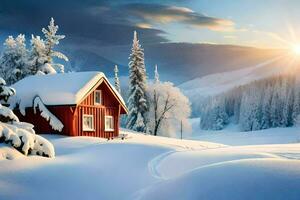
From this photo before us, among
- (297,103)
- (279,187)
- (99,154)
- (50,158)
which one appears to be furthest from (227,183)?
(297,103)

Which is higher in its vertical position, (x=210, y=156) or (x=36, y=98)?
(x=36, y=98)

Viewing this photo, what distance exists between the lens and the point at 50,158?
19.2 meters

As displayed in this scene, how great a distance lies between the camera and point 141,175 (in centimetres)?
1878

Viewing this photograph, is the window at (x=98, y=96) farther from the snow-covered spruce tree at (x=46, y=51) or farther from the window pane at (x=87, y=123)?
the snow-covered spruce tree at (x=46, y=51)

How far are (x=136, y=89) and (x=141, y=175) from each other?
135ft

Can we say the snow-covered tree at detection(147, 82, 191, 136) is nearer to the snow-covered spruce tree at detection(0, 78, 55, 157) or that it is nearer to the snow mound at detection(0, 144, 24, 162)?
the snow-covered spruce tree at detection(0, 78, 55, 157)

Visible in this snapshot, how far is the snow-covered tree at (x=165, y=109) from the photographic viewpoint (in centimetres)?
6419

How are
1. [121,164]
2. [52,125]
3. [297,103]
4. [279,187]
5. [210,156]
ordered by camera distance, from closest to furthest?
[279,187] < [121,164] < [210,156] < [52,125] < [297,103]

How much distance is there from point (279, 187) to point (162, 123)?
55.5 meters

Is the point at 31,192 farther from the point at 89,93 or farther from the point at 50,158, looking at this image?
the point at 89,93

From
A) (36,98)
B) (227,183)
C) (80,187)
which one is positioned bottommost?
(80,187)

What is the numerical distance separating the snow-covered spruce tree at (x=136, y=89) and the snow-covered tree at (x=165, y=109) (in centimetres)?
307

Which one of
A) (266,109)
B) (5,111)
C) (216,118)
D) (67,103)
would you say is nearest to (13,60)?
(67,103)

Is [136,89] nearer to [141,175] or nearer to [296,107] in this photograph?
[141,175]
